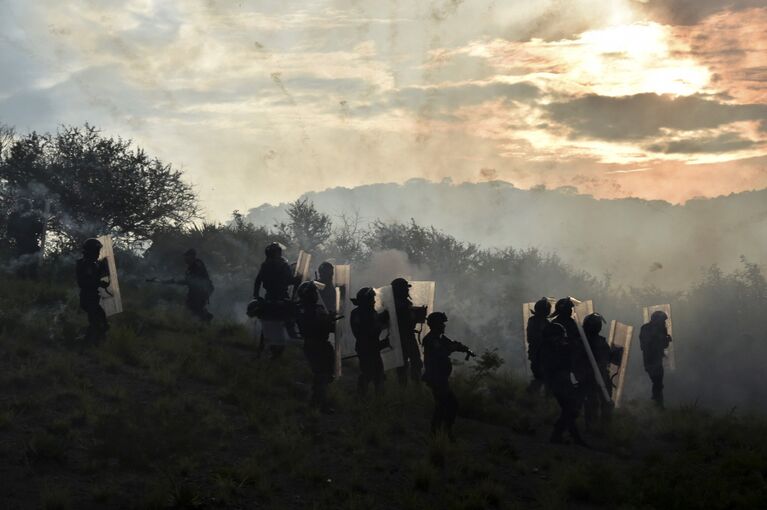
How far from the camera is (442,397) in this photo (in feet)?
39.8

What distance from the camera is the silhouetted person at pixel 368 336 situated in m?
13.8

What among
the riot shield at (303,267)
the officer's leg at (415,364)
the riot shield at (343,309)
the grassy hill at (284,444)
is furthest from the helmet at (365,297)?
the riot shield at (303,267)

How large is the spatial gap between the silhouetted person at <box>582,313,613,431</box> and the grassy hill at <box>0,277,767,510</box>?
1.33ft

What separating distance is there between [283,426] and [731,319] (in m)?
26.1

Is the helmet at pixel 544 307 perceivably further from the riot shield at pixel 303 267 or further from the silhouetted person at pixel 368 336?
the riot shield at pixel 303 267

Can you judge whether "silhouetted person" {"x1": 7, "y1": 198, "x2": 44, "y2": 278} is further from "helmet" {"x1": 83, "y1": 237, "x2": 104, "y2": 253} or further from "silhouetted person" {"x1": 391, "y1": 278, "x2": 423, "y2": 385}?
"silhouetted person" {"x1": 391, "y1": 278, "x2": 423, "y2": 385}

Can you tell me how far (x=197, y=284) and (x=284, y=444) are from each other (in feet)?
30.9

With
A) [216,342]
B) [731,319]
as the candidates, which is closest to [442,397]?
[216,342]

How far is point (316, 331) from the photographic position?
43.7 feet

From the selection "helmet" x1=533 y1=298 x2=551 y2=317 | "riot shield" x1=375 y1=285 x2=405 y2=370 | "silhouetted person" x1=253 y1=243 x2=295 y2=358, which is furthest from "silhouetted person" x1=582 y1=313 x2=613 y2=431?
"silhouetted person" x1=253 y1=243 x2=295 y2=358

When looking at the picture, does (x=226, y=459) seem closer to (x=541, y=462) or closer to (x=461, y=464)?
(x=461, y=464)

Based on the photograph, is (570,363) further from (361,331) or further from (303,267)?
(303,267)

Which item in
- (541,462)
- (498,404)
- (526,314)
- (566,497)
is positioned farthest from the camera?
(526,314)

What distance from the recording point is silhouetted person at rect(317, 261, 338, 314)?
52.5ft
